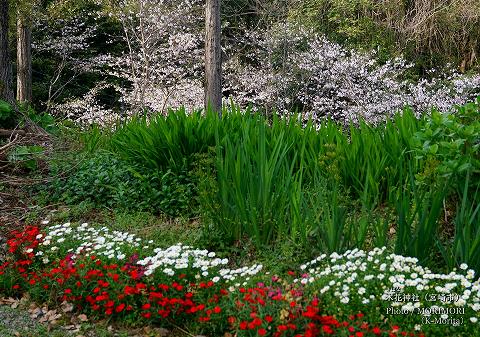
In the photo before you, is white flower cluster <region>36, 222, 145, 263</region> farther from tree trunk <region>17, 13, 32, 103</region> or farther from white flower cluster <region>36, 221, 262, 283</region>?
tree trunk <region>17, 13, 32, 103</region>

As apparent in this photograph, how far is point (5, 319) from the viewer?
3209 mm

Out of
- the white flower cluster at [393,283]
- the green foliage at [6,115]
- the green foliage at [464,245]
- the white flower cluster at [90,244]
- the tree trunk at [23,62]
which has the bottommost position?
the white flower cluster at [90,244]

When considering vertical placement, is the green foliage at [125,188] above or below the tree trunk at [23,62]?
below

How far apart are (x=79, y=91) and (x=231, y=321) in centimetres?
1503

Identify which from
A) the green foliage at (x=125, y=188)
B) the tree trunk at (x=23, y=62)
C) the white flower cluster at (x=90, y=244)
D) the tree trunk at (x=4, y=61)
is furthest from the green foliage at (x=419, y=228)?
the tree trunk at (x=23, y=62)

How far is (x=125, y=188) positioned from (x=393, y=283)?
10.1 feet

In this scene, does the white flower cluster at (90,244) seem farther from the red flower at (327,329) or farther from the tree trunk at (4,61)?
the tree trunk at (4,61)

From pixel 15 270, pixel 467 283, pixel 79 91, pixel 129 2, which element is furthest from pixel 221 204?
pixel 79 91

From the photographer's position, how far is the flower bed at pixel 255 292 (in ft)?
7.94

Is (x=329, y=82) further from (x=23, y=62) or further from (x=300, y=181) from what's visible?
(x=300, y=181)

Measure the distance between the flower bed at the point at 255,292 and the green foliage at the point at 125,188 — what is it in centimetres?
107

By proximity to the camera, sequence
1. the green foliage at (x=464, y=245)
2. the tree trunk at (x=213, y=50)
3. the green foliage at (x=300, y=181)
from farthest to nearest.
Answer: the tree trunk at (x=213, y=50) → the green foliage at (x=300, y=181) → the green foliage at (x=464, y=245)

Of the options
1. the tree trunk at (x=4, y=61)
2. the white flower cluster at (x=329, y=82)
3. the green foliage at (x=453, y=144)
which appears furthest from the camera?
the white flower cluster at (x=329, y=82)

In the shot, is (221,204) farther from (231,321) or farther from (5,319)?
(5,319)
